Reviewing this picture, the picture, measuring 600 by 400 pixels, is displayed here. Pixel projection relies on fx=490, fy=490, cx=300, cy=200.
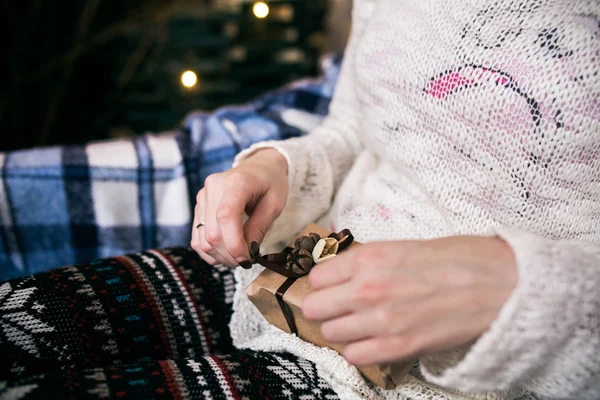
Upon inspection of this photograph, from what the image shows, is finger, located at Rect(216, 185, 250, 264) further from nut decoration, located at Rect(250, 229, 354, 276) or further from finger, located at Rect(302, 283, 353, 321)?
finger, located at Rect(302, 283, 353, 321)

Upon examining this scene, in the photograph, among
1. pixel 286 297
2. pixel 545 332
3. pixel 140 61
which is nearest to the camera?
pixel 545 332

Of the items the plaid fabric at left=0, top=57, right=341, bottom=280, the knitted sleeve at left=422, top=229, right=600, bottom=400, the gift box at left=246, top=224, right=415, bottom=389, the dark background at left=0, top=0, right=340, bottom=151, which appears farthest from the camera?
the dark background at left=0, top=0, right=340, bottom=151

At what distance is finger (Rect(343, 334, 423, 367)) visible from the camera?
41cm

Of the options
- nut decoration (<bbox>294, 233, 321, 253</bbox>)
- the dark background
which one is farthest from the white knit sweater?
the dark background

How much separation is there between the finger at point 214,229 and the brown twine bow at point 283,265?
0.05m

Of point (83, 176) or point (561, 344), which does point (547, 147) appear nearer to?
point (561, 344)

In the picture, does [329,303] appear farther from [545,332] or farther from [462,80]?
[462,80]

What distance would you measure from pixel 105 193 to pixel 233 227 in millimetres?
486

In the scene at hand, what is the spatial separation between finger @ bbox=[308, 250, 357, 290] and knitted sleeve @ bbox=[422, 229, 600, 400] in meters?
0.12

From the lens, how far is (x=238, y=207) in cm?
57

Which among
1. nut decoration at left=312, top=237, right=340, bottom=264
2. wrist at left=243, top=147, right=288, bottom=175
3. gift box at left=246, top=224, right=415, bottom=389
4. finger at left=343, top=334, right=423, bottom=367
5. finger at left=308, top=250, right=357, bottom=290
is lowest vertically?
gift box at left=246, top=224, right=415, bottom=389

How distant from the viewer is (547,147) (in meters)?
0.50

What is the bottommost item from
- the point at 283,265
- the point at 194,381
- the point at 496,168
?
the point at 194,381

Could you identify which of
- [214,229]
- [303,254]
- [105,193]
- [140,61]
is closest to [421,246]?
[303,254]
